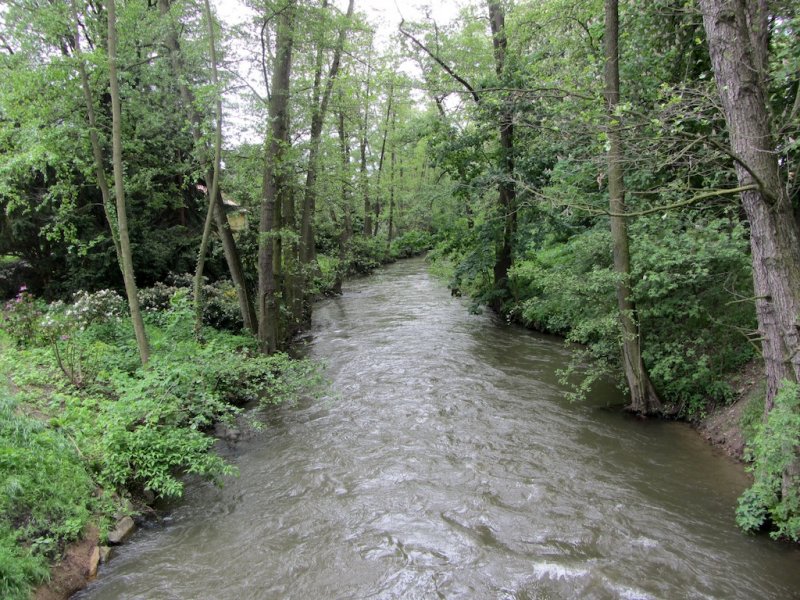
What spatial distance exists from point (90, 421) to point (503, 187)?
11.0 meters

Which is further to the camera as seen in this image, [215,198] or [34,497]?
[215,198]

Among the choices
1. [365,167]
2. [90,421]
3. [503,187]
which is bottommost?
[90,421]

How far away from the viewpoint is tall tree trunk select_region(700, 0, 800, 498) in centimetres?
452

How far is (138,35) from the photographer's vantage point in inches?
352

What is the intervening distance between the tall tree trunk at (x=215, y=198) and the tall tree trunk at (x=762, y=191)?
741 centimetres

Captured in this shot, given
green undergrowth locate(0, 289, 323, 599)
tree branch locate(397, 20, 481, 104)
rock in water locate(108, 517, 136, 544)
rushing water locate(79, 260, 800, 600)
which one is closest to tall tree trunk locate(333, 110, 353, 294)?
tree branch locate(397, 20, 481, 104)

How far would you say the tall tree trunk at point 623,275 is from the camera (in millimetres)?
6938

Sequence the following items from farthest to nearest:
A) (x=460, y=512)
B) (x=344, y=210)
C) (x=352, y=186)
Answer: (x=344, y=210), (x=352, y=186), (x=460, y=512)

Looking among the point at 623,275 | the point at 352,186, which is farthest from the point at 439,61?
the point at 623,275

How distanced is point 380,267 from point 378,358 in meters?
18.4

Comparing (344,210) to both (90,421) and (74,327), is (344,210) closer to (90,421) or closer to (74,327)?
(74,327)

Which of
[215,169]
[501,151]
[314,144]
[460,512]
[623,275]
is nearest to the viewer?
[460,512]

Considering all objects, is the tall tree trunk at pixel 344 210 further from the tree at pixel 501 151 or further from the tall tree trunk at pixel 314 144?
the tree at pixel 501 151

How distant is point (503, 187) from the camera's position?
13180 millimetres
